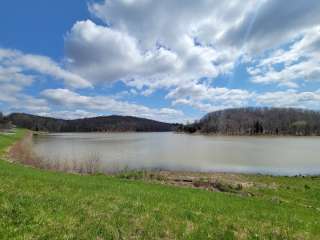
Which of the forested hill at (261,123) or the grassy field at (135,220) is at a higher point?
the forested hill at (261,123)

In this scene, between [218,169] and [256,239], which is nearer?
[256,239]

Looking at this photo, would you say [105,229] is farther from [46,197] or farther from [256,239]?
[256,239]

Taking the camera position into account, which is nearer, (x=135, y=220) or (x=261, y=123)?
(x=135, y=220)

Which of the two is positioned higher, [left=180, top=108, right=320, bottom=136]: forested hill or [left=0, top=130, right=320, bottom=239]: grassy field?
[left=180, top=108, right=320, bottom=136]: forested hill

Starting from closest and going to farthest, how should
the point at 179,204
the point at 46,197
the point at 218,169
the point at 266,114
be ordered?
the point at 46,197 → the point at 179,204 → the point at 218,169 → the point at 266,114

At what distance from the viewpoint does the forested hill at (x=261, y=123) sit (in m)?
139

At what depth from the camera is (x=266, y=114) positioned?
176750mm

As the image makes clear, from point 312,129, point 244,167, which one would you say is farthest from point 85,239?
point 312,129

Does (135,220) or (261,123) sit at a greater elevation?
(261,123)

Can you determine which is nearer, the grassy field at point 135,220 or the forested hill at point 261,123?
the grassy field at point 135,220

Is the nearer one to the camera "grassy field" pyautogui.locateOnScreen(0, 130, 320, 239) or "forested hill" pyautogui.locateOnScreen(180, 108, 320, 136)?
"grassy field" pyautogui.locateOnScreen(0, 130, 320, 239)

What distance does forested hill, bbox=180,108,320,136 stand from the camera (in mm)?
139025

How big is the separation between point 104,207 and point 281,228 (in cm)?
474

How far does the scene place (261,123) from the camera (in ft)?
473
